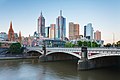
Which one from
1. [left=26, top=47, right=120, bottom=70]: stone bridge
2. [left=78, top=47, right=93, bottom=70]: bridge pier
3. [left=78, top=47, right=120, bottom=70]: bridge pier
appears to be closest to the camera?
[left=26, top=47, right=120, bottom=70]: stone bridge

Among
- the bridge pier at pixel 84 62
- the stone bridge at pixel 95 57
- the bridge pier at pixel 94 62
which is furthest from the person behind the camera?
the bridge pier at pixel 94 62

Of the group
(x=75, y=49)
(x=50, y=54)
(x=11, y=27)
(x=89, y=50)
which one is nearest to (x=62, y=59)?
(x=50, y=54)

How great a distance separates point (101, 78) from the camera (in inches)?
1313

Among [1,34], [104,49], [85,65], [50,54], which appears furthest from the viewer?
[1,34]

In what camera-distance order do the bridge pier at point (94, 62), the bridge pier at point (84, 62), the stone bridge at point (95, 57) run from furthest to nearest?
the bridge pier at point (94, 62), the bridge pier at point (84, 62), the stone bridge at point (95, 57)

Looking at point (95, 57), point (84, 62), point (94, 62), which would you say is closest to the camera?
point (95, 57)

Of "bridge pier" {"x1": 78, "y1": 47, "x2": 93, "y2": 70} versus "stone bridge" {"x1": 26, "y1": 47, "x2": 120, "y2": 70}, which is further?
"bridge pier" {"x1": 78, "y1": 47, "x2": 93, "y2": 70}

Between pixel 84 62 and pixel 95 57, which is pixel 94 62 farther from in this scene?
pixel 95 57

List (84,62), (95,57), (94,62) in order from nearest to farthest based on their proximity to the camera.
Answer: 1. (95,57)
2. (84,62)
3. (94,62)

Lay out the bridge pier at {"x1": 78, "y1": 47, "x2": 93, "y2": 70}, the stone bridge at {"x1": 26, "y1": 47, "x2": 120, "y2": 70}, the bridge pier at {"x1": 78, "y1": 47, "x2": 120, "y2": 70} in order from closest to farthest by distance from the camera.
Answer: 1. the stone bridge at {"x1": 26, "y1": 47, "x2": 120, "y2": 70}
2. the bridge pier at {"x1": 78, "y1": 47, "x2": 93, "y2": 70}
3. the bridge pier at {"x1": 78, "y1": 47, "x2": 120, "y2": 70}

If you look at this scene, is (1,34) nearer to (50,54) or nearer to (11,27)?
(11,27)

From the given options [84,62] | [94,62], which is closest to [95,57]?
[84,62]

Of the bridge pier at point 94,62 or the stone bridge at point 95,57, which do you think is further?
the bridge pier at point 94,62

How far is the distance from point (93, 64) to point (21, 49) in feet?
181
